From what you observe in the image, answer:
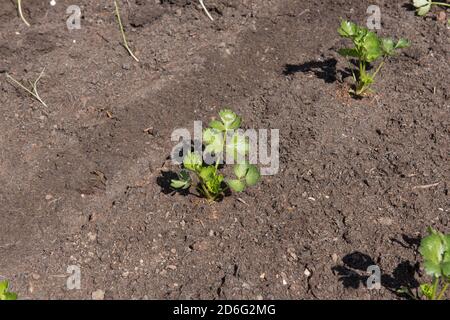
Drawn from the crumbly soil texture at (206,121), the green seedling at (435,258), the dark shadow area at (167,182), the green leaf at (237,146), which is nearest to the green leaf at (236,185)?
the green leaf at (237,146)

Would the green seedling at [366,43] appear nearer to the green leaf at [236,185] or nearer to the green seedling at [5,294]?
the green leaf at [236,185]

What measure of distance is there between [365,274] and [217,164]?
2.55 feet

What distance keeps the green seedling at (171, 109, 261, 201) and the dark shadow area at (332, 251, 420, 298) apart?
1.70 ft

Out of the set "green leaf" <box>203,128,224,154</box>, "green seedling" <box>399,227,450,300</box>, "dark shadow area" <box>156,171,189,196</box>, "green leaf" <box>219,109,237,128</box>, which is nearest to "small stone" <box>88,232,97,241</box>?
"dark shadow area" <box>156,171,189,196</box>

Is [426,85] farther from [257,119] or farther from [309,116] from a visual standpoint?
[257,119]

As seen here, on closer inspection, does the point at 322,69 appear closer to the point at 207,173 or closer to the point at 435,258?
the point at 207,173

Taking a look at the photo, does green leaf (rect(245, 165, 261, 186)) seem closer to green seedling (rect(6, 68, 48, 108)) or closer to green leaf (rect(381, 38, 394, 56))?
green leaf (rect(381, 38, 394, 56))

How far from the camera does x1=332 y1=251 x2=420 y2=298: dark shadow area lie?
2.28 m

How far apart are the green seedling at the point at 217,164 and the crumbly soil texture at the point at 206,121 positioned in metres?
0.13

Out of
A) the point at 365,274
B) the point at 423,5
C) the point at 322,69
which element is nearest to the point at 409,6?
the point at 423,5

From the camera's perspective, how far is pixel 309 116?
2.90 metres
